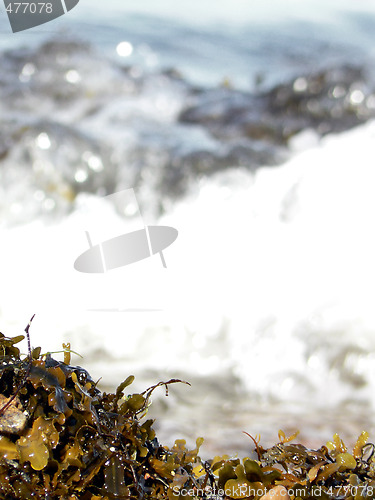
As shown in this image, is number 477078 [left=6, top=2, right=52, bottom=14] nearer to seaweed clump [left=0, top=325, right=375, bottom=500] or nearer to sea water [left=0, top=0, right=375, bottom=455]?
sea water [left=0, top=0, right=375, bottom=455]

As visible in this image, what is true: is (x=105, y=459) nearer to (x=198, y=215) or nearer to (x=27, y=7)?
(x=27, y=7)

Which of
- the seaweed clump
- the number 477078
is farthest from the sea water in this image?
the seaweed clump

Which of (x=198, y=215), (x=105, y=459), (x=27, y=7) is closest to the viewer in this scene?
(x=105, y=459)

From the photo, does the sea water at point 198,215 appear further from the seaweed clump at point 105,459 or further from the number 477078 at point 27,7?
the seaweed clump at point 105,459

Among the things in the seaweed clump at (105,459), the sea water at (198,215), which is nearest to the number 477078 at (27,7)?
the sea water at (198,215)

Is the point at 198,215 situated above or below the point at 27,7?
below

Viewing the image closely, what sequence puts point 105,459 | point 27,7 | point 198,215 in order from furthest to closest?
point 198,215 → point 27,7 → point 105,459

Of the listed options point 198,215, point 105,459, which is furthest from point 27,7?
point 105,459
